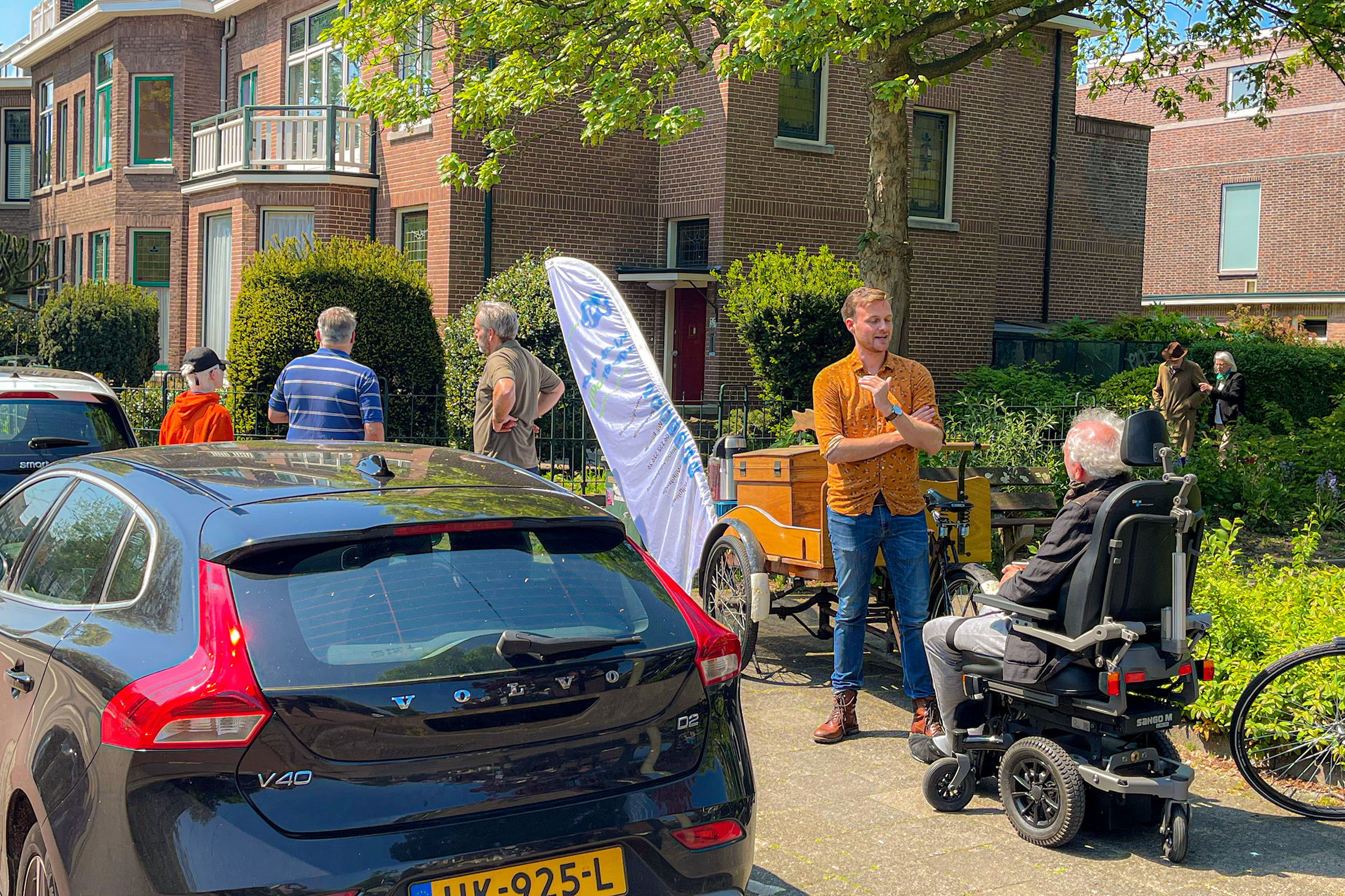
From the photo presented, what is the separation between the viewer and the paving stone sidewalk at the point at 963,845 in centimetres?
446

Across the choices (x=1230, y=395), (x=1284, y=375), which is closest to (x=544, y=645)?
(x=1230, y=395)

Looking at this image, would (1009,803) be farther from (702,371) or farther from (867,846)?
(702,371)

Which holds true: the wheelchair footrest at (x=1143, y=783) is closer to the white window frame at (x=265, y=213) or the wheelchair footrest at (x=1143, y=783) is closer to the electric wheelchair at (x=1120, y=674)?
the electric wheelchair at (x=1120, y=674)

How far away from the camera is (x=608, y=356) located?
27.1 feet

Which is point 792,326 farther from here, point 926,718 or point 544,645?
point 544,645

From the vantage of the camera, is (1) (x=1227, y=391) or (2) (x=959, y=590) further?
(1) (x=1227, y=391)

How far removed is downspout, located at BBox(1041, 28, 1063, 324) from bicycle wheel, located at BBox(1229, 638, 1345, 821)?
18751mm

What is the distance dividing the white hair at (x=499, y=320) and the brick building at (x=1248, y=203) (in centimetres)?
2923

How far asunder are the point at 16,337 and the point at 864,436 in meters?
23.6

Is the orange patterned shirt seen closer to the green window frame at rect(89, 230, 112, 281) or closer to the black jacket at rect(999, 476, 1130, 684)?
the black jacket at rect(999, 476, 1130, 684)

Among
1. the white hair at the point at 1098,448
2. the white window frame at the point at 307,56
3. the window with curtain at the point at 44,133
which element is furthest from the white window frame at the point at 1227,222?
the white hair at the point at 1098,448

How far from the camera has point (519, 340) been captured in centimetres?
1617

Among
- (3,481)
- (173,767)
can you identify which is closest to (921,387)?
(173,767)

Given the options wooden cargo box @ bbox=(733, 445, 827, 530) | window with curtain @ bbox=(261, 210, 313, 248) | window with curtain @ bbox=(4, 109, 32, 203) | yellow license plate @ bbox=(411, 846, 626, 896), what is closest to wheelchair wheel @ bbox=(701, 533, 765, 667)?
wooden cargo box @ bbox=(733, 445, 827, 530)
